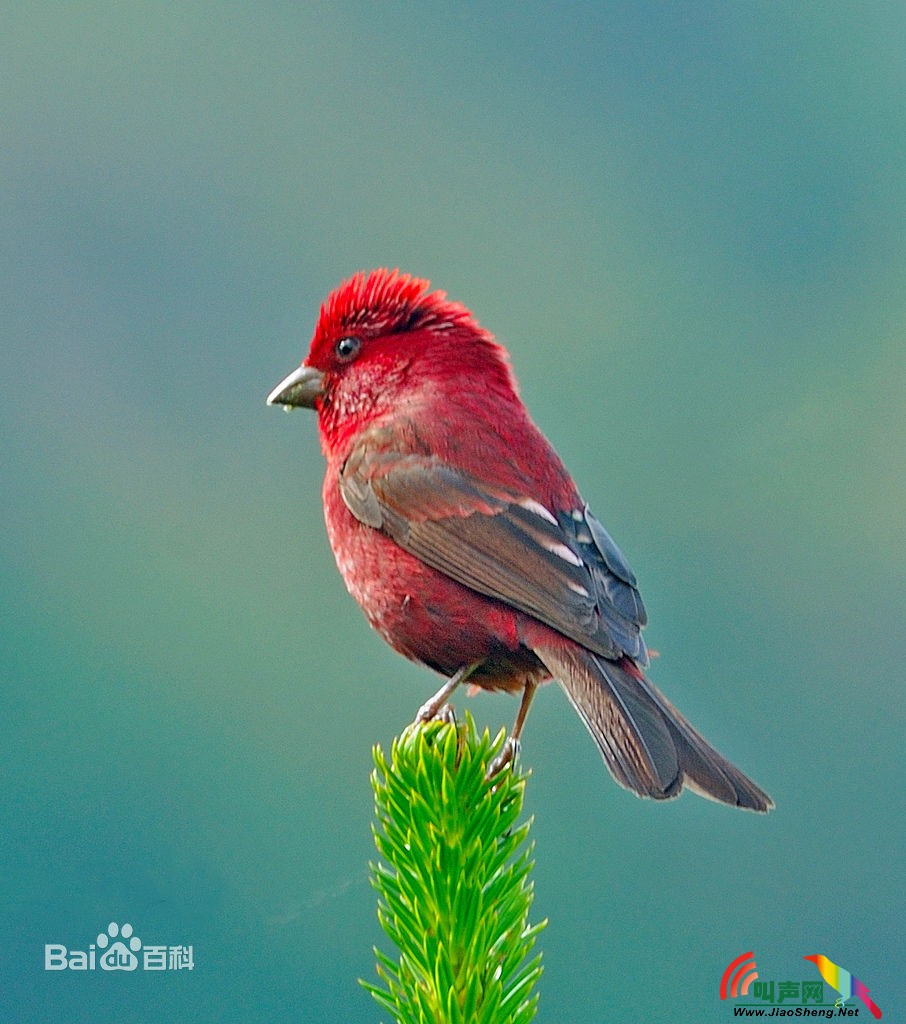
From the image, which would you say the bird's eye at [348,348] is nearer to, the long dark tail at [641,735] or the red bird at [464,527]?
the red bird at [464,527]

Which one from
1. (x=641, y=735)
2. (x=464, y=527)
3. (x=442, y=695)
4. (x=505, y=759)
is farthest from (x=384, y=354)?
(x=641, y=735)

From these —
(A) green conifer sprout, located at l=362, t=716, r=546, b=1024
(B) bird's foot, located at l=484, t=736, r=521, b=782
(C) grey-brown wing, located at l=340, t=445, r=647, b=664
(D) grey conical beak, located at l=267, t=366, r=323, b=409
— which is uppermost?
(D) grey conical beak, located at l=267, t=366, r=323, b=409

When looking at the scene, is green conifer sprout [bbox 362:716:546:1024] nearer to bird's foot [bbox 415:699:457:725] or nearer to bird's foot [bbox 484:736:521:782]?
bird's foot [bbox 484:736:521:782]

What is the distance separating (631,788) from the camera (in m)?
2.39

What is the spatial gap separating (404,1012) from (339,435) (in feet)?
6.02

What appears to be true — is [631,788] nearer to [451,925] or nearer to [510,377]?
[451,925]

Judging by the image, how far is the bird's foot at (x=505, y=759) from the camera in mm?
2423

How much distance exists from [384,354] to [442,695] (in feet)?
3.50

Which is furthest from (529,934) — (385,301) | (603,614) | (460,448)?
(385,301)

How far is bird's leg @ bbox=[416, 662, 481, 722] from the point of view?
2891 millimetres

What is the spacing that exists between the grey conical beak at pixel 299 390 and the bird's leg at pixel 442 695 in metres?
1.01

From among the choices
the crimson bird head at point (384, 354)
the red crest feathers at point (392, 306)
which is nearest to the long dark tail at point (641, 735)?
the crimson bird head at point (384, 354)

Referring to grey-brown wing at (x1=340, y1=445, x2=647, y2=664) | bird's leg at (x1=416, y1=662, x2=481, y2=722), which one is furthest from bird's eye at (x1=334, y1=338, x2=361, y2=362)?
bird's leg at (x1=416, y1=662, x2=481, y2=722)

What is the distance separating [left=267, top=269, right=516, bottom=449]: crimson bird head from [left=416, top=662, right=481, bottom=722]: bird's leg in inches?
31.4
